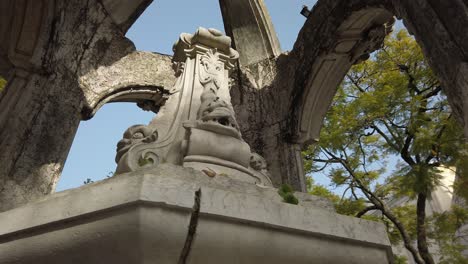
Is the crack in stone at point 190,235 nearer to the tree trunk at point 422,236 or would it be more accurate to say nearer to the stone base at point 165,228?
the stone base at point 165,228

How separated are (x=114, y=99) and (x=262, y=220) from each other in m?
6.59

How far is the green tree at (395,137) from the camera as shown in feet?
26.1

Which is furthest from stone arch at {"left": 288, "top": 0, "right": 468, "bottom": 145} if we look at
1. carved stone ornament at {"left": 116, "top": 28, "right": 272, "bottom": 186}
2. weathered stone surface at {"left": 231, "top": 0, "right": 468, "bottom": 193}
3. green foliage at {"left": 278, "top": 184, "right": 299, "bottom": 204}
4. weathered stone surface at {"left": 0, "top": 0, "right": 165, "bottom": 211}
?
green foliage at {"left": 278, "top": 184, "right": 299, "bottom": 204}

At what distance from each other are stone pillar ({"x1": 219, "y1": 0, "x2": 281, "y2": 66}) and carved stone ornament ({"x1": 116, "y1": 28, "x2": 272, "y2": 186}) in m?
4.84

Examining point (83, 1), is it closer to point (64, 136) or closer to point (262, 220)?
point (64, 136)

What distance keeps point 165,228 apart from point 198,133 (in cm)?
94

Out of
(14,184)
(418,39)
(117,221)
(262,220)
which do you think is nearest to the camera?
(117,221)

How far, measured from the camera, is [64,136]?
20.5 feet

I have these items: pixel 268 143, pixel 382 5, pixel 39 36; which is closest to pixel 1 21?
pixel 39 36

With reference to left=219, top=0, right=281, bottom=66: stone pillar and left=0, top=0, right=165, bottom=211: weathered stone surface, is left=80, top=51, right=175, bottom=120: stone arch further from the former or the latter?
left=219, top=0, right=281, bottom=66: stone pillar

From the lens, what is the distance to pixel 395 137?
926 centimetres

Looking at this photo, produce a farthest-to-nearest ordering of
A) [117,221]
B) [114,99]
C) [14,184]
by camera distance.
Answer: [114,99]
[14,184]
[117,221]

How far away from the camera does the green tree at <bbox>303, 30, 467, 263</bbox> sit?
7.95 metres

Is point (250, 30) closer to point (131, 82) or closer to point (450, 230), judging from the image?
point (131, 82)
